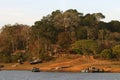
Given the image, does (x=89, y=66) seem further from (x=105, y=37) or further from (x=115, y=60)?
(x=105, y=37)

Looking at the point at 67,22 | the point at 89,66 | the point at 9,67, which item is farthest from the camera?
the point at 67,22

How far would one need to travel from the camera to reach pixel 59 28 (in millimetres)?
187125

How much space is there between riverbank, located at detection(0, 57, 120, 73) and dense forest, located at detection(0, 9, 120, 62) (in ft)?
15.4

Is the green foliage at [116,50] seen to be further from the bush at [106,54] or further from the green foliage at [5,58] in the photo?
the green foliage at [5,58]

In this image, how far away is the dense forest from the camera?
17157 cm

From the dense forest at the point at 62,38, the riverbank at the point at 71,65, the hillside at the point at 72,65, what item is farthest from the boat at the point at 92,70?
the dense forest at the point at 62,38

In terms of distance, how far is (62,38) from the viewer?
180 metres

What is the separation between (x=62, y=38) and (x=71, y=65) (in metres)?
24.3

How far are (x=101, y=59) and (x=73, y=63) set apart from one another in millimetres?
11685

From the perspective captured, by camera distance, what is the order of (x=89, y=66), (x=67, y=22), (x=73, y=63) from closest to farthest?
(x=89, y=66) < (x=73, y=63) < (x=67, y=22)

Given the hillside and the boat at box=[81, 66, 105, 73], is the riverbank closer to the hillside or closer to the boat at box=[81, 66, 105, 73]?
the hillside

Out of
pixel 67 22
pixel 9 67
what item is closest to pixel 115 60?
pixel 67 22

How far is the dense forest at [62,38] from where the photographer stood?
17157 cm

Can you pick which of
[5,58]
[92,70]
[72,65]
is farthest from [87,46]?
[5,58]
